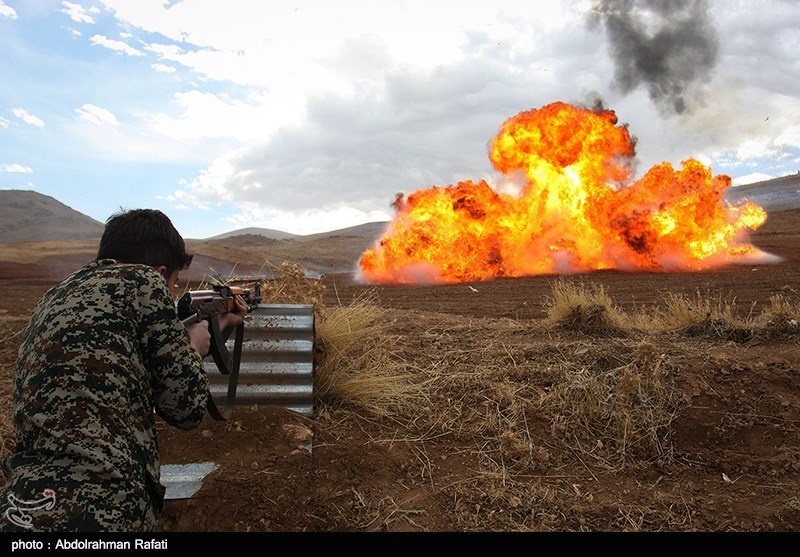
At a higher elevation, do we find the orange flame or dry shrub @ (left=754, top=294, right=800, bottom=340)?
the orange flame

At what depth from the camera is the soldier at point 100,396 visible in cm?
192

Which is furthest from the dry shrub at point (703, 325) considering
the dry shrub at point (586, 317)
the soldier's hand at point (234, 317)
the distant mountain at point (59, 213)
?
the distant mountain at point (59, 213)

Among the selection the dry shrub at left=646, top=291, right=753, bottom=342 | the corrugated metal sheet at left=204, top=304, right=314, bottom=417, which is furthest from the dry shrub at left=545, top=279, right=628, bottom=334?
the corrugated metal sheet at left=204, top=304, right=314, bottom=417

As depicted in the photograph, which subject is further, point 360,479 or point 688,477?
point 688,477

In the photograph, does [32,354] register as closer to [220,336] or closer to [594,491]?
[220,336]

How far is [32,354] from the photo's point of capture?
A: 6.87 feet

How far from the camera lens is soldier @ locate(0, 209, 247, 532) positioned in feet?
6.30

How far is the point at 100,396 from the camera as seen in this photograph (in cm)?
205

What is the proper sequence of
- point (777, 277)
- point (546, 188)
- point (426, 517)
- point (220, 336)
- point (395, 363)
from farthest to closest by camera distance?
point (546, 188)
point (777, 277)
point (395, 363)
point (426, 517)
point (220, 336)

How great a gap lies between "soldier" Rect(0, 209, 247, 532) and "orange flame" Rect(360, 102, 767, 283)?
16.5 metres

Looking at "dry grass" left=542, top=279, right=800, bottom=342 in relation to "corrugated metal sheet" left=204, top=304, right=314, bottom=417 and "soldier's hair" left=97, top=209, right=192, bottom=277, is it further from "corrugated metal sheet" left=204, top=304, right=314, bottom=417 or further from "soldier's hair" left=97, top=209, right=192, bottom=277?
"soldier's hair" left=97, top=209, right=192, bottom=277

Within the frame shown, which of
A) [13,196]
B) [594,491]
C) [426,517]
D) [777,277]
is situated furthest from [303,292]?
[13,196]

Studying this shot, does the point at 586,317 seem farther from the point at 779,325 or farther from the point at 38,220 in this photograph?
the point at 38,220

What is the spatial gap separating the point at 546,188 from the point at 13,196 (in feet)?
318
